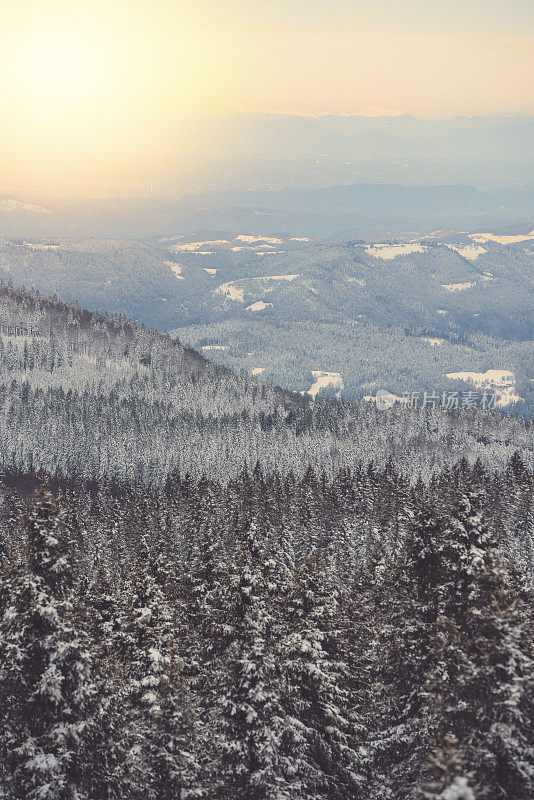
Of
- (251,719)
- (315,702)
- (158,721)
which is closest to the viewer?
(251,719)

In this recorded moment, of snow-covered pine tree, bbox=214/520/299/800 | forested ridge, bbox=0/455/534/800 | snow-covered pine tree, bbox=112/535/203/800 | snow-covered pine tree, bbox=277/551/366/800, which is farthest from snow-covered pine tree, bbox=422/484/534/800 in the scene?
snow-covered pine tree, bbox=112/535/203/800

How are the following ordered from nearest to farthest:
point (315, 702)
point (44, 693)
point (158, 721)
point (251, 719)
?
1. point (44, 693)
2. point (251, 719)
3. point (158, 721)
4. point (315, 702)

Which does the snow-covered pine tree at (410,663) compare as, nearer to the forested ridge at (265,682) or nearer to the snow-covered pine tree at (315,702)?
the forested ridge at (265,682)

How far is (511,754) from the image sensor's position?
19.7 metres

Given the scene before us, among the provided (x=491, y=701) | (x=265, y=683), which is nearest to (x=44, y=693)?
(x=265, y=683)

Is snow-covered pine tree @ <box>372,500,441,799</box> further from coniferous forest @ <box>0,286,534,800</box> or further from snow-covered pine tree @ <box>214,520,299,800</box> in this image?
snow-covered pine tree @ <box>214,520,299,800</box>

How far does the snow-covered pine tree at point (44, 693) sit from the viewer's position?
86.7 ft

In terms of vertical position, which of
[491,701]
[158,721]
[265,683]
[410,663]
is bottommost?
[158,721]

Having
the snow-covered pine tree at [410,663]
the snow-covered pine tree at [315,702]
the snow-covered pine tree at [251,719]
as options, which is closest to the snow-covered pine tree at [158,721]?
the snow-covered pine tree at [251,719]

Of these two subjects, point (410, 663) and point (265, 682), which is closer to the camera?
point (265, 682)

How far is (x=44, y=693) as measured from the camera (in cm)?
2659

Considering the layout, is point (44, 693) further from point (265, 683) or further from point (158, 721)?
point (265, 683)

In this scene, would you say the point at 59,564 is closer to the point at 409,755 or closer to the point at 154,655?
the point at 154,655

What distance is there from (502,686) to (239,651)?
466 inches
